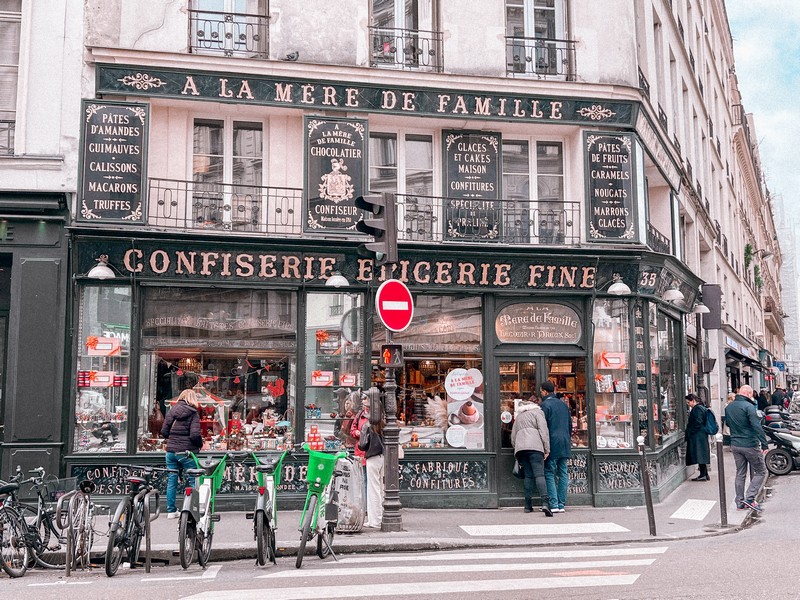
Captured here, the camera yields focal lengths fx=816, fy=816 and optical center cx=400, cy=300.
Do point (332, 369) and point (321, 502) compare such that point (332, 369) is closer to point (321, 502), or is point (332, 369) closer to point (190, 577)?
point (321, 502)

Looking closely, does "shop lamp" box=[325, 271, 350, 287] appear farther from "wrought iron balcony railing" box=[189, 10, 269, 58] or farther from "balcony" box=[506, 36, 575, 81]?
"balcony" box=[506, 36, 575, 81]

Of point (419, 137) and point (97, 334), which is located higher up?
point (419, 137)

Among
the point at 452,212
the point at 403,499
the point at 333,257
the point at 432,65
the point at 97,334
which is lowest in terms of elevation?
the point at 403,499

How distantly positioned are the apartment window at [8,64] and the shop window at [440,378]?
21.2 feet

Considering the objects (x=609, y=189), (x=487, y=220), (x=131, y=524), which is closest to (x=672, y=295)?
(x=609, y=189)

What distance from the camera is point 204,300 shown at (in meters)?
12.8

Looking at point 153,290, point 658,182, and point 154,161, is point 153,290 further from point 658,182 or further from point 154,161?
point 658,182

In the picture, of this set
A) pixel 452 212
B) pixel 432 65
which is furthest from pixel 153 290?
pixel 432 65

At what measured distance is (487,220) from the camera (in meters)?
13.8

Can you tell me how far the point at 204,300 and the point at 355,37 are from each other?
16.3ft

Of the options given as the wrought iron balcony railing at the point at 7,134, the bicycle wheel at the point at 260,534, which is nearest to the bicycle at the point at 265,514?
the bicycle wheel at the point at 260,534

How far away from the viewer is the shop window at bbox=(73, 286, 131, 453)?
12.2 metres

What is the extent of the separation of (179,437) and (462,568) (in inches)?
187

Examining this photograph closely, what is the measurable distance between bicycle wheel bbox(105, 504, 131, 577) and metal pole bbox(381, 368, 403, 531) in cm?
336
